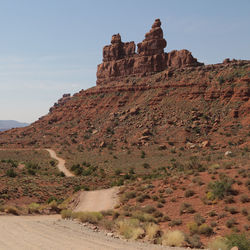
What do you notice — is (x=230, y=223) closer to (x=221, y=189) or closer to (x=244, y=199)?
(x=244, y=199)

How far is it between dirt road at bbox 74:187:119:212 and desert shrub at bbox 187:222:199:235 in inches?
320

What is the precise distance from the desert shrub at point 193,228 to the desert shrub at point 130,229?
2366 millimetres

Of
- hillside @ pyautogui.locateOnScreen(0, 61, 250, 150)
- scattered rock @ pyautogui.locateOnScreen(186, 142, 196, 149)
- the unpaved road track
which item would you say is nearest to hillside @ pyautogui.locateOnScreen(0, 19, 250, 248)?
hillside @ pyautogui.locateOnScreen(0, 61, 250, 150)

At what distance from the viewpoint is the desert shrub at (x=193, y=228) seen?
13.9 metres

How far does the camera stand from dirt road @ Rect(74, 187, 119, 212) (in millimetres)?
21875

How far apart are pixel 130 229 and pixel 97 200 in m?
10.7

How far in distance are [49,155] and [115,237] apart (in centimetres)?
4962

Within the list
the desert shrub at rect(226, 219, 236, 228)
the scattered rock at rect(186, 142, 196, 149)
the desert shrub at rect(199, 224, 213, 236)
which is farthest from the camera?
the scattered rock at rect(186, 142, 196, 149)

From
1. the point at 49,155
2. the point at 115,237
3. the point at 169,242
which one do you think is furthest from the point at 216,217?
the point at 49,155

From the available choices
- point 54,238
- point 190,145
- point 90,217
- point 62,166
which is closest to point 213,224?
point 90,217

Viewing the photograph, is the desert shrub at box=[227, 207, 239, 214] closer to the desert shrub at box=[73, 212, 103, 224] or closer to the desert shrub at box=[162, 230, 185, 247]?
the desert shrub at box=[162, 230, 185, 247]

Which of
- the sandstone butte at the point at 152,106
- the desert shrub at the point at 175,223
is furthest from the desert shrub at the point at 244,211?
the sandstone butte at the point at 152,106

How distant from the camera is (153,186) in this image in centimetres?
2391

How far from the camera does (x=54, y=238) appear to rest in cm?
1190
